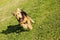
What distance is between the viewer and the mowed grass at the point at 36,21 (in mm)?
16219

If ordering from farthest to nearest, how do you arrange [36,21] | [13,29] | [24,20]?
1. [13,29]
2. [36,21]
3. [24,20]

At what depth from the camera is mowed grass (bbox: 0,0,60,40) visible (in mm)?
16219

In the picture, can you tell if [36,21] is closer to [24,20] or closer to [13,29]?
[24,20]

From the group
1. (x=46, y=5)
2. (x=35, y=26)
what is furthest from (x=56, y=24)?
(x=46, y=5)

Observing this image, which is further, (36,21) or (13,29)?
(13,29)

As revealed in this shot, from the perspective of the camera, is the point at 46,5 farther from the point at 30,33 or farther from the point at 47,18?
the point at 30,33

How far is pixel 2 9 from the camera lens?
22453 millimetres

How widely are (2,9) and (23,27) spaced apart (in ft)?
20.1

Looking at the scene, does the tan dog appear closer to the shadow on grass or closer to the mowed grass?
the mowed grass

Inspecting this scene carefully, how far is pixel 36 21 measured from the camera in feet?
58.0

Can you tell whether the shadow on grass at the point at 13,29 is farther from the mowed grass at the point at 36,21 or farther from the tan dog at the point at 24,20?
the tan dog at the point at 24,20

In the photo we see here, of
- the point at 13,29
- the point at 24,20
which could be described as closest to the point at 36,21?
the point at 24,20

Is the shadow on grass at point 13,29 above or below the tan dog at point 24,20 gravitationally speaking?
below

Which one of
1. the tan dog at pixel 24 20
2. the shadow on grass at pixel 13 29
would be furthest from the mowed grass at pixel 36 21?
the tan dog at pixel 24 20
